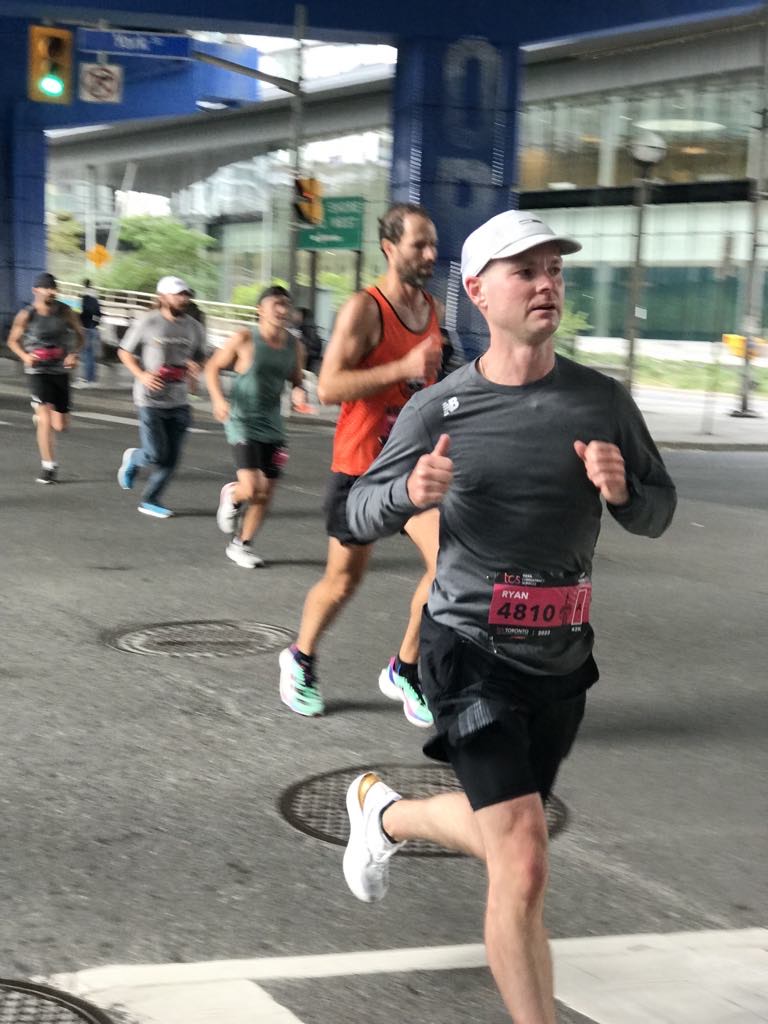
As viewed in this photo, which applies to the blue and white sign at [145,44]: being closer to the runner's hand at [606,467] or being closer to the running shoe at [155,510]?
the running shoe at [155,510]

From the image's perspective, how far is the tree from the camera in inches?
2532

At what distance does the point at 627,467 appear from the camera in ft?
12.0

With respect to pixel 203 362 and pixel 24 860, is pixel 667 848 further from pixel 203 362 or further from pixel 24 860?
pixel 203 362

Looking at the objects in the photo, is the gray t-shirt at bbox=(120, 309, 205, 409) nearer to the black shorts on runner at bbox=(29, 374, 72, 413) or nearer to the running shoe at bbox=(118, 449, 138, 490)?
the running shoe at bbox=(118, 449, 138, 490)

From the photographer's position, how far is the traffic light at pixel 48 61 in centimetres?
2194

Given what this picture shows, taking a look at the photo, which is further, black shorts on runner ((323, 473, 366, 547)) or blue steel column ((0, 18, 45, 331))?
blue steel column ((0, 18, 45, 331))

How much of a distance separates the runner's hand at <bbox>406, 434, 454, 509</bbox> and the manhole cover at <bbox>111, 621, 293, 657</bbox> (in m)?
4.09

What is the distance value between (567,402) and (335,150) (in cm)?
4896

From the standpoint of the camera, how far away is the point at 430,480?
340 centimetres

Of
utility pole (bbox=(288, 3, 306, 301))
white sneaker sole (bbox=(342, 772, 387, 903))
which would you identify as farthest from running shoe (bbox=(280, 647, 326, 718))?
utility pole (bbox=(288, 3, 306, 301))

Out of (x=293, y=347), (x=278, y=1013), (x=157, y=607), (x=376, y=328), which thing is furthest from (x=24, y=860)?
(x=293, y=347)

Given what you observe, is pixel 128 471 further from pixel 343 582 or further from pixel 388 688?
pixel 343 582

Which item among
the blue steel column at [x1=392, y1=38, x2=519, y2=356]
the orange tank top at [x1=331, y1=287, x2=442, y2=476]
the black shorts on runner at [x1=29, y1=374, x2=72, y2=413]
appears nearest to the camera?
the orange tank top at [x1=331, y1=287, x2=442, y2=476]

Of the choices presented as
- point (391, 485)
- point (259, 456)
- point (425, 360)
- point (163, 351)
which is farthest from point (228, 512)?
point (391, 485)
